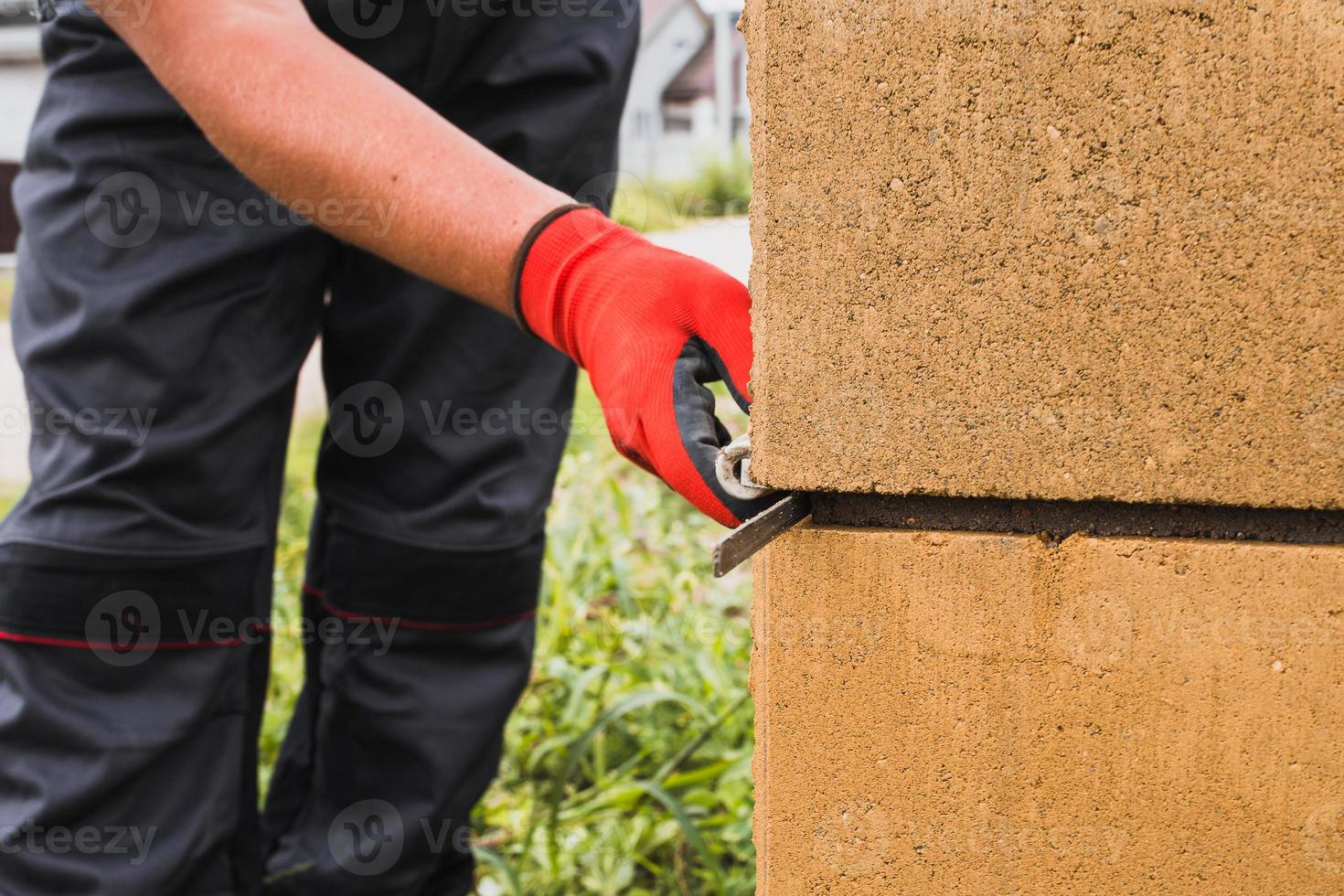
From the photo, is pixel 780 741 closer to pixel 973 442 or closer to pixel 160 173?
pixel 973 442

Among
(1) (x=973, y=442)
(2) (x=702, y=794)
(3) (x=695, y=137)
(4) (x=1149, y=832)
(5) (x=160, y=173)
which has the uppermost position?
(3) (x=695, y=137)

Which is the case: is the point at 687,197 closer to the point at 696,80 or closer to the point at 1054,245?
the point at 696,80

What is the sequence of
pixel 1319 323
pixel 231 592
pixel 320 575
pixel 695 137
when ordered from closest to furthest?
pixel 1319 323
pixel 231 592
pixel 320 575
pixel 695 137

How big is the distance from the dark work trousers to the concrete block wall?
1.58 ft

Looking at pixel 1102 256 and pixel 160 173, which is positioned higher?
pixel 160 173

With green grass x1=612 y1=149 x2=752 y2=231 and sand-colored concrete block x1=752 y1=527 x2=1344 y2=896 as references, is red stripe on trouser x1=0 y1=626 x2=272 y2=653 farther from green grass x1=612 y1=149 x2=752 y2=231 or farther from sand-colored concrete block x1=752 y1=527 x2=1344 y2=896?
green grass x1=612 y1=149 x2=752 y2=231

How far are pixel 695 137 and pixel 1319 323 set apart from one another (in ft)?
28.7

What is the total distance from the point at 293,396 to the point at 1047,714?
1136mm

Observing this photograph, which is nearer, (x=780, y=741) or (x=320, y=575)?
(x=780, y=741)

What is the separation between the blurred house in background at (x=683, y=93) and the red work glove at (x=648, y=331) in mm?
6154

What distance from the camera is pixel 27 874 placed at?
4.33 feet

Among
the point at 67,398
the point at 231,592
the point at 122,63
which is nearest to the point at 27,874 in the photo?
the point at 231,592

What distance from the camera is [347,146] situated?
3.72ft

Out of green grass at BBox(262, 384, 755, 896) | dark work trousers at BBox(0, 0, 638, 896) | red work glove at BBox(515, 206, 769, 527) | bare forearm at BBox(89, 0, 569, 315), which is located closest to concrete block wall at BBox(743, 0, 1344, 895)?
red work glove at BBox(515, 206, 769, 527)
